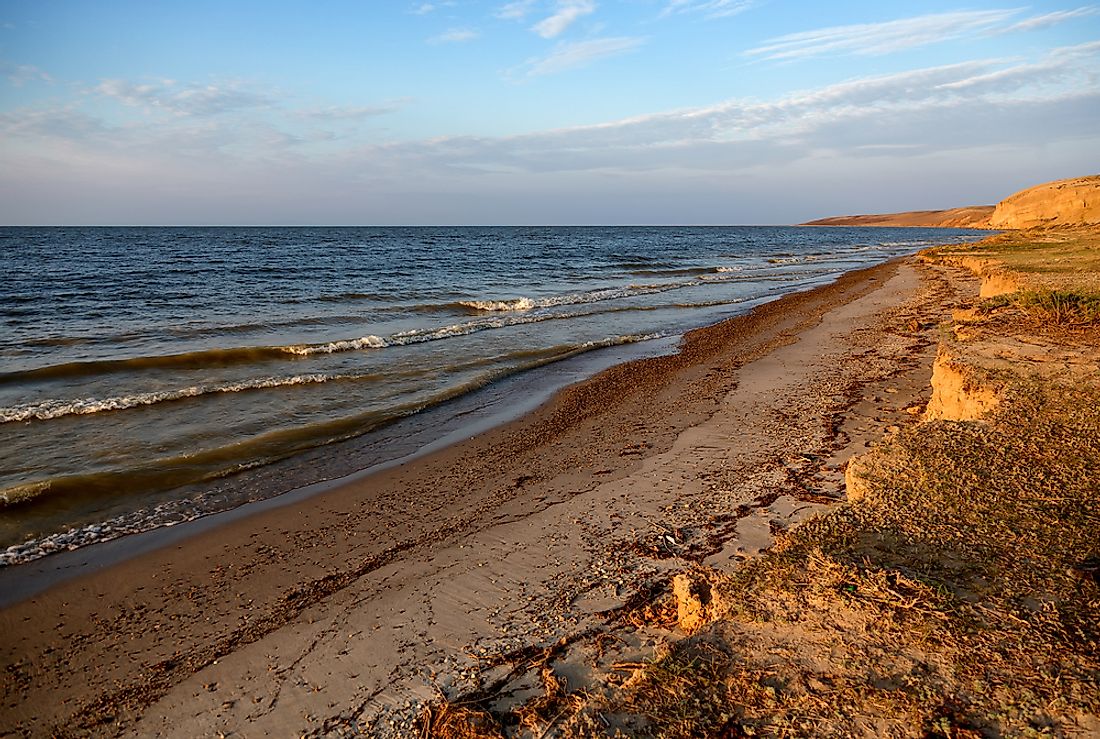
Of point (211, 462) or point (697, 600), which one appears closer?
point (697, 600)

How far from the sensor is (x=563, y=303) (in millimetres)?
24266

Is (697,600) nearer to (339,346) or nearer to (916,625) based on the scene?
(916,625)

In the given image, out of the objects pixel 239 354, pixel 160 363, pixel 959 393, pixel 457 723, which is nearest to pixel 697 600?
pixel 457 723

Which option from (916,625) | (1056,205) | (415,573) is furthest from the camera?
(1056,205)

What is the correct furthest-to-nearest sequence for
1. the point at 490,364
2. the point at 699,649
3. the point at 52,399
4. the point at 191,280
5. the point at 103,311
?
1. the point at 191,280
2. the point at 103,311
3. the point at 490,364
4. the point at 52,399
5. the point at 699,649

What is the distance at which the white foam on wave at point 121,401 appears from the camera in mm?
9734

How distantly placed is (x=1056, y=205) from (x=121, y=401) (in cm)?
9916

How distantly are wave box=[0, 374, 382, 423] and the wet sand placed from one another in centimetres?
502

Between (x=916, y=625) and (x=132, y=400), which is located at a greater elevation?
(x=916, y=625)

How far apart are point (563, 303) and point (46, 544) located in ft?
64.5

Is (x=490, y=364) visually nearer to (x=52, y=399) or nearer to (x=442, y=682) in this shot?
(x=52, y=399)

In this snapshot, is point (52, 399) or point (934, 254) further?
point (934, 254)

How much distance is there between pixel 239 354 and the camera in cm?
1433

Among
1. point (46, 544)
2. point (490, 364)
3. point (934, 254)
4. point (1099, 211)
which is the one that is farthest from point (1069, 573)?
point (1099, 211)
